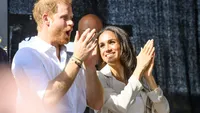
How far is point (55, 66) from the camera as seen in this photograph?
1895mm

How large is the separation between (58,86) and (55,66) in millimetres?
151

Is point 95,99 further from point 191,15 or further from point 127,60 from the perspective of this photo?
point 191,15

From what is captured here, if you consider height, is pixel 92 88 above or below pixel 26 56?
below

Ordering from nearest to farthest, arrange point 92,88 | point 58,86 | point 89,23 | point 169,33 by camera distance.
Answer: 1. point 58,86
2. point 92,88
3. point 89,23
4. point 169,33

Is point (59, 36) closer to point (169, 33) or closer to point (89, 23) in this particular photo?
point (89, 23)

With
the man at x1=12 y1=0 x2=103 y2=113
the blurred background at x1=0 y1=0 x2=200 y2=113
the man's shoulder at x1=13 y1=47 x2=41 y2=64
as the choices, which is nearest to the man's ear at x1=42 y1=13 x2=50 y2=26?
the man at x1=12 y1=0 x2=103 y2=113

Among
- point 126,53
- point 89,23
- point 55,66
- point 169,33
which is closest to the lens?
point 55,66

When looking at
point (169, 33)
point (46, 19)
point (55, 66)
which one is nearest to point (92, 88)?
point (55, 66)

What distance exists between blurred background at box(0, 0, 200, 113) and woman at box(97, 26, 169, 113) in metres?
0.70

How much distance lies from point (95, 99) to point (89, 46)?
358 millimetres

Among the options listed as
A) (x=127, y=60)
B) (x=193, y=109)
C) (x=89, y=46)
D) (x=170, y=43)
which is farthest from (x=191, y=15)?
(x=89, y=46)

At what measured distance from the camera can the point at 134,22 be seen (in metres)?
3.27

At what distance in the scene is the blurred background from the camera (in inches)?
127

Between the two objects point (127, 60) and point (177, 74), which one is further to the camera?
point (177, 74)
